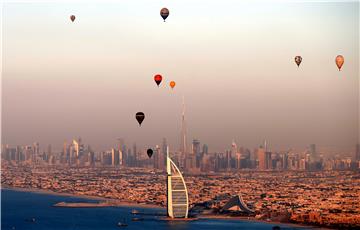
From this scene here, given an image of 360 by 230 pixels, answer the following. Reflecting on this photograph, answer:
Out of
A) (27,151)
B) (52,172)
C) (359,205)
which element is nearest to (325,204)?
(359,205)

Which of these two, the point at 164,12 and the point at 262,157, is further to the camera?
the point at 262,157

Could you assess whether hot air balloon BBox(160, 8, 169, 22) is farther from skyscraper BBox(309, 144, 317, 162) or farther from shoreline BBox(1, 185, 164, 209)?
skyscraper BBox(309, 144, 317, 162)

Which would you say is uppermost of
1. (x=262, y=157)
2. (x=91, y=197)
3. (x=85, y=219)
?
(x=262, y=157)

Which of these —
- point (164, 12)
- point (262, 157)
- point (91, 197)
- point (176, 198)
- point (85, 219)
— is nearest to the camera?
point (164, 12)

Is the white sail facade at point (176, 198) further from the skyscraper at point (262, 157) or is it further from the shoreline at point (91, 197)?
the skyscraper at point (262, 157)

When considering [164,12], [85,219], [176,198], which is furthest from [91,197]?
[164,12]

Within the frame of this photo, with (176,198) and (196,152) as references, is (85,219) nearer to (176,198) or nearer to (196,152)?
(176,198)

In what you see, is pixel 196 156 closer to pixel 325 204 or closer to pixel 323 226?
pixel 325 204

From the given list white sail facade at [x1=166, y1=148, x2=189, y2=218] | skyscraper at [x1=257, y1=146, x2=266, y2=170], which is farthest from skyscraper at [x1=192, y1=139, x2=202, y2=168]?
white sail facade at [x1=166, y1=148, x2=189, y2=218]
